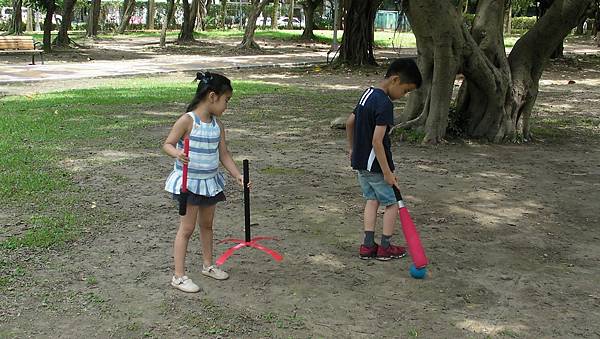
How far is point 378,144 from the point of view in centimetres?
456

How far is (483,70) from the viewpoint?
9.00 metres

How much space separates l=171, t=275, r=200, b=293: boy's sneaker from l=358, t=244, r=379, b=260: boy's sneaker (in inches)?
48.4

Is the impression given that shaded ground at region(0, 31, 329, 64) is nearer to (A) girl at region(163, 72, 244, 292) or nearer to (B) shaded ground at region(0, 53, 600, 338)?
(B) shaded ground at region(0, 53, 600, 338)

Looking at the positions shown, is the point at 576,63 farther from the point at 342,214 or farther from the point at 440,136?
the point at 342,214

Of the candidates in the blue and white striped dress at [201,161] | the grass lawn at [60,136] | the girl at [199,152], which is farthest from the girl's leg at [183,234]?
the grass lawn at [60,136]

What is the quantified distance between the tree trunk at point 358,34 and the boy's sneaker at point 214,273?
1674cm

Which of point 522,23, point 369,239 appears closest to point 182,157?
point 369,239

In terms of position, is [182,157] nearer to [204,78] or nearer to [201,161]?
[201,161]

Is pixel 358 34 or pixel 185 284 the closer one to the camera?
pixel 185 284

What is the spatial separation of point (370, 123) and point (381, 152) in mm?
222

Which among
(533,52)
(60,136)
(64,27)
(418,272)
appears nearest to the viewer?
(418,272)

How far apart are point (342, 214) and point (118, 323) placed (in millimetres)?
2623

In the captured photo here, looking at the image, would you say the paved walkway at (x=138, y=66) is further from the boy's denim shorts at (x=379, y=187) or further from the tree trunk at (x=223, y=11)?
the tree trunk at (x=223, y=11)

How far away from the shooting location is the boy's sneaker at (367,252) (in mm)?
4898
